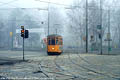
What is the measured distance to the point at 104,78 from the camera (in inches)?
334

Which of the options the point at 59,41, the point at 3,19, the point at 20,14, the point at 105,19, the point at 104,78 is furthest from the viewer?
the point at 3,19

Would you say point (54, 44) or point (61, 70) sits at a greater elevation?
point (54, 44)

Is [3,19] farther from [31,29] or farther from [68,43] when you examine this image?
[68,43]

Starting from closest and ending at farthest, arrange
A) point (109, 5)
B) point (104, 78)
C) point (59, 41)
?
point (104, 78), point (59, 41), point (109, 5)

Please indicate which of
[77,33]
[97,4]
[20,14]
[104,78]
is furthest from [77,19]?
[104,78]

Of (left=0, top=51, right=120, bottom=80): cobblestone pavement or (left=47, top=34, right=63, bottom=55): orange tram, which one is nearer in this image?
(left=0, top=51, right=120, bottom=80): cobblestone pavement

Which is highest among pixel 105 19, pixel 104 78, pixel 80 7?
pixel 80 7

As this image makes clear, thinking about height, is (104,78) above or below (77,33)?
below

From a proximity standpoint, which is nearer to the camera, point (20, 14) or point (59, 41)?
point (59, 41)

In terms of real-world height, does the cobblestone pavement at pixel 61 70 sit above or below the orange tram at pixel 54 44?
below

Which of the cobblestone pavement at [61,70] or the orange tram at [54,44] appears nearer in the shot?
the cobblestone pavement at [61,70]

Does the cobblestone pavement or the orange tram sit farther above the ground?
the orange tram

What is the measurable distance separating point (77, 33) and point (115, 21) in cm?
867

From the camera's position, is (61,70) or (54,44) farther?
(54,44)
